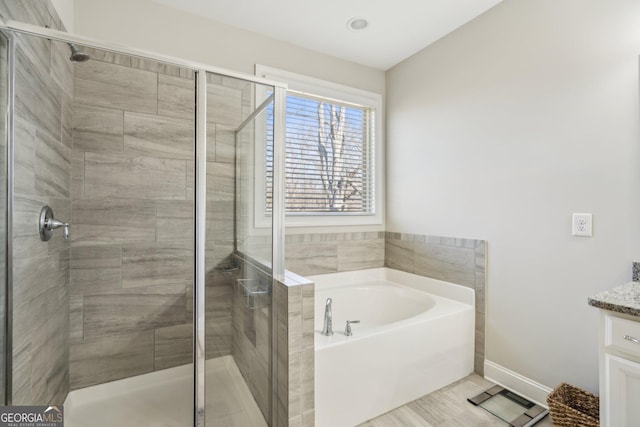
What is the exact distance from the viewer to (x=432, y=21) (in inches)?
88.2

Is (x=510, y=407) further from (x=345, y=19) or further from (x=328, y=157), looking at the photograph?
(x=345, y=19)

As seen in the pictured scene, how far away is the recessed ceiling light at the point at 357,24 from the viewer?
2238 millimetres

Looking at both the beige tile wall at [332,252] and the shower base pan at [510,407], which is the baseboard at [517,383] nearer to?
the shower base pan at [510,407]

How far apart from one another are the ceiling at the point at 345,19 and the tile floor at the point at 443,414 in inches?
101

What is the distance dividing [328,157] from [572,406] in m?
2.28

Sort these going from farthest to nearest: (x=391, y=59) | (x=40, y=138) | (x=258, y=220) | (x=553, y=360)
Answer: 1. (x=391, y=59)
2. (x=553, y=360)
3. (x=258, y=220)
4. (x=40, y=138)

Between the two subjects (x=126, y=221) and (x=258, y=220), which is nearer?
(x=258, y=220)

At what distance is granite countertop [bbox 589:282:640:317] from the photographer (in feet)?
3.47

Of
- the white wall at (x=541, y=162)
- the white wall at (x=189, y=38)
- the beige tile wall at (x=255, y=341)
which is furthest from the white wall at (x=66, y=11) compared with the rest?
the white wall at (x=541, y=162)

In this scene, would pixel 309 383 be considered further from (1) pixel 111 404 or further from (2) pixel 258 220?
(1) pixel 111 404

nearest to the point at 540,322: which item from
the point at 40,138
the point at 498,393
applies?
the point at 498,393

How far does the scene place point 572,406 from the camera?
1593mm

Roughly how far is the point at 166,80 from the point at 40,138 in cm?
76

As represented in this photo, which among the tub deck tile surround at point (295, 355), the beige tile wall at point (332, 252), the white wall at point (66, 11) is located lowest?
the tub deck tile surround at point (295, 355)
